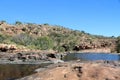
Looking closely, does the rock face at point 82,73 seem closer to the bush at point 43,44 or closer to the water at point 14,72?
the water at point 14,72

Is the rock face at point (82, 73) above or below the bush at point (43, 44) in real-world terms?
below

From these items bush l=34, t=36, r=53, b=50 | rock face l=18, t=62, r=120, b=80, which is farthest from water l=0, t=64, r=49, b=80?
bush l=34, t=36, r=53, b=50

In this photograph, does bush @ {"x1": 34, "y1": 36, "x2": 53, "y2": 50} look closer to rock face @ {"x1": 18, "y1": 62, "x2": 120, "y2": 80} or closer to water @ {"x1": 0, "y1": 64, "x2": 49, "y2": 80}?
water @ {"x1": 0, "y1": 64, "x2": 49, "y2": 80}

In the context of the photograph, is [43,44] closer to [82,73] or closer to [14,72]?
[14,72]

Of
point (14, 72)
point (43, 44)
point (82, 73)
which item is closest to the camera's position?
point (82, 73)

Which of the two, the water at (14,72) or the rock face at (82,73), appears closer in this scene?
the rock face at (82,73)

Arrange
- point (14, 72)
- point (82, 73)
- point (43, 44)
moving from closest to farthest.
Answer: point (82, 73) < point (14, 72) < point (43, 44)

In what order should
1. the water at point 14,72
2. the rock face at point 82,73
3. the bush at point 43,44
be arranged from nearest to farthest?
1. the rock face at point 82,73
2. the water at point 14,72
3. the bush at point 43,44

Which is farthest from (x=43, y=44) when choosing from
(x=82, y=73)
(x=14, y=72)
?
(x=82, y=73)

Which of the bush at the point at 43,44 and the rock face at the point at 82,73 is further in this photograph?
the bush at the point at 43,44

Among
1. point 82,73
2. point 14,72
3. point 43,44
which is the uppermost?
point 43,44

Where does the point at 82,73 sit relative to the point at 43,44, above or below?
below

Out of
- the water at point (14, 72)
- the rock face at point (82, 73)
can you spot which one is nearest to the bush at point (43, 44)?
the water at point (14, 72)

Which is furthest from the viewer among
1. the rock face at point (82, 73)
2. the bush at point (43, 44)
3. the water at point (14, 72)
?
the bush at point (43, 44)
